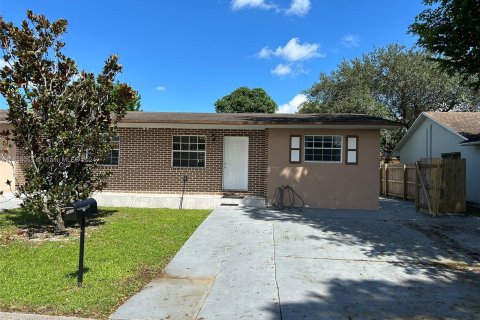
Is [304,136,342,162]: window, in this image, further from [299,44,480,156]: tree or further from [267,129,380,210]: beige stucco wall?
[299,44,480,156]: tree

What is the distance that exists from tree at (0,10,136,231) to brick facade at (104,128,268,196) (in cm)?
502

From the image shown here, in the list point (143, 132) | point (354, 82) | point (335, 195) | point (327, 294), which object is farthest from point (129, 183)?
point (354, 82)

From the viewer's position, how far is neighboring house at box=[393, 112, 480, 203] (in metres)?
16.8

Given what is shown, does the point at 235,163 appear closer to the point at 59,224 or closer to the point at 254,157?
the point at 254,157

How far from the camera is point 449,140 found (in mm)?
19141

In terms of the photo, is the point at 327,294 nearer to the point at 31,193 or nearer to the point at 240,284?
the point at 240,284

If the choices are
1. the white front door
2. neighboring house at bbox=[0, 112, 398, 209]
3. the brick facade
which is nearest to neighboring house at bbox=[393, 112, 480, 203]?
neighboring house at bbox=[0, 112, 398, 209]

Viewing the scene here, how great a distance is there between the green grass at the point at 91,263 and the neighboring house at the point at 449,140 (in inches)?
525

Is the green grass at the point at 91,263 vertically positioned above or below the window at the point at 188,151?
below

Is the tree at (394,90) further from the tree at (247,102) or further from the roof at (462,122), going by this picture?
the tree at (247,102)

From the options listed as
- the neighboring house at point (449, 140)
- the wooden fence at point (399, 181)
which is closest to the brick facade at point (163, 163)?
the wooden fence at point (399, 181)

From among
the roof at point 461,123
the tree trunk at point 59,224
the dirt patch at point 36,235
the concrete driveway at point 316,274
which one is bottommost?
the concrete driveway at point 316,274

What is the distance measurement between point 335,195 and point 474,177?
8.13 m

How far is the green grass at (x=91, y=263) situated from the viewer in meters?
4.47
